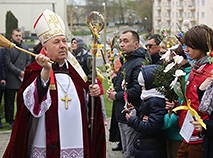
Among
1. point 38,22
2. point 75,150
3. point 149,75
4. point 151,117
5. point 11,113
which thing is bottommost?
point 11,113

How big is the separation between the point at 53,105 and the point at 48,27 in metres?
0.85

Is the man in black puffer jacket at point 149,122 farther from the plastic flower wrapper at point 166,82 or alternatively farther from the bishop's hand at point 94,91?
the bishop's hand at point 94,91

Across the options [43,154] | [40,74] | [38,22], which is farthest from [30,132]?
[38,22]

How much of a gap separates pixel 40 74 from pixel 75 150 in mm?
937

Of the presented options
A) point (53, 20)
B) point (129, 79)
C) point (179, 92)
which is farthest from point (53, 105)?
point (129, 79)

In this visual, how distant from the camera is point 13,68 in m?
9.01

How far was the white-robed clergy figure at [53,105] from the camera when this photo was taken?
414cm

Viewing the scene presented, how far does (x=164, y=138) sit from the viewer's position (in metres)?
4.69

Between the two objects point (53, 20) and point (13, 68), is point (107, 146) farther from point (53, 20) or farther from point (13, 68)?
point (53, 20)

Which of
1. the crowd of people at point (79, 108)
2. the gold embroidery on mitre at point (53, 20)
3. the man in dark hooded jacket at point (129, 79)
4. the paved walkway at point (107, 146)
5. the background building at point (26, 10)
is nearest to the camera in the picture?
the crowd of people at point (79, 108)

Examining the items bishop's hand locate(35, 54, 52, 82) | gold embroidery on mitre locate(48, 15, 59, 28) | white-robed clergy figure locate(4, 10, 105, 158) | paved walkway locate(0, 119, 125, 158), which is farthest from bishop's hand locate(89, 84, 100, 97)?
paved walkway locate(0, 119, 125, 158)

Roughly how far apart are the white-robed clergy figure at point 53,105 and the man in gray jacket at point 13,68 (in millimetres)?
4590

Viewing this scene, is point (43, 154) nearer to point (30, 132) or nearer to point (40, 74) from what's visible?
point (30, 132)

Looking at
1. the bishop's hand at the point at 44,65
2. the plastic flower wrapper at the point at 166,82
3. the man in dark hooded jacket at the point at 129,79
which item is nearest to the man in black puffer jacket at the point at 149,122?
the plastic flower wrapper at the point at 166,82
